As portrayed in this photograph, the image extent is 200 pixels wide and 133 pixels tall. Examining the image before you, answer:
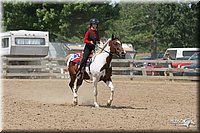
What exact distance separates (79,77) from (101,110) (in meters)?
2.10

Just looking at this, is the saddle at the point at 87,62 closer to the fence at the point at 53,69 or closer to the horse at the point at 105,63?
the horse at the point at 105,63

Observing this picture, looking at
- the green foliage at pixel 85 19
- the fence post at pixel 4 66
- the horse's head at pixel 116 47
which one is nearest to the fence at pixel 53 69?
the fence post at pixel 4 66

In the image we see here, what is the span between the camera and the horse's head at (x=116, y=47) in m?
11.6

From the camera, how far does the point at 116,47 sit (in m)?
11.7

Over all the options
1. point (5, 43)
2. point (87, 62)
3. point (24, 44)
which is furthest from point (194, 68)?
point (87, 62)

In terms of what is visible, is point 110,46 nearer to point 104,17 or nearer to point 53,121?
point 53,121

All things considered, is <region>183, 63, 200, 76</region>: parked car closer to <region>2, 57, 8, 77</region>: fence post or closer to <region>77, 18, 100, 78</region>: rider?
<region>2, 57, 8, 77</region>: fence post

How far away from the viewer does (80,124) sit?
8.27m

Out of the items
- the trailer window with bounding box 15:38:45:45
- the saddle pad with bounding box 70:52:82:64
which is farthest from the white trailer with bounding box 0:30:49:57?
the saddle pad with bounding box 70:52:82:64

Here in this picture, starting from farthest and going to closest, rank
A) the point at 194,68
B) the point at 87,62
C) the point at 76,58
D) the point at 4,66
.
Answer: the point at 194,68 < the point at 4,66 < the point at 76,58 < the point at 87,62

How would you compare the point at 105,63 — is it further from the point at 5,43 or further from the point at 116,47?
the point at 5,43

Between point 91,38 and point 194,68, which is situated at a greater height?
point 91,38

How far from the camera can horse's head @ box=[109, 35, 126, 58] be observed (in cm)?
1160

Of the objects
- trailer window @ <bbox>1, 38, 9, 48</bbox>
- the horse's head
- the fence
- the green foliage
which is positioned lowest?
the fence
